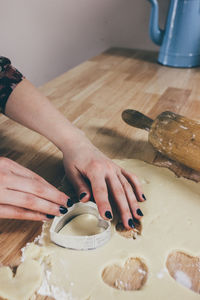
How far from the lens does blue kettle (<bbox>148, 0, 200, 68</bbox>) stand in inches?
51.3

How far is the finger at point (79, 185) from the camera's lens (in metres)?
0.59

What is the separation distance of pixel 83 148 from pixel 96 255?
27cm

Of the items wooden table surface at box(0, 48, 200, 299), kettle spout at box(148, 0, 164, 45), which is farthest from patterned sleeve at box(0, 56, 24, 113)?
kettle spout at box(148, 0, 164, 45)

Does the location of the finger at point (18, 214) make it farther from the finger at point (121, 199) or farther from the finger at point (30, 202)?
the finger at point (121, 199)

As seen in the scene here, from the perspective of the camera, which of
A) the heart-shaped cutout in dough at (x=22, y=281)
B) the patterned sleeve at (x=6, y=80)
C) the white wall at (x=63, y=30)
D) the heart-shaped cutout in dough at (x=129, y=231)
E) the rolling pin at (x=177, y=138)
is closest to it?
the heart-shaped cutout in dough at (x=22, y=281)

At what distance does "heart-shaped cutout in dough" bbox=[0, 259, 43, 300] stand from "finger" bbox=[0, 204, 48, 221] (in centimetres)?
8

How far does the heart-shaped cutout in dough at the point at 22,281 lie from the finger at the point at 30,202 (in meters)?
0.09

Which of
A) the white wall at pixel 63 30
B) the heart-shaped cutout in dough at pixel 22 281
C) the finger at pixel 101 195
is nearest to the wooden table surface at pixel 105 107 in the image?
the heart-shaped cutout in dough at pixel 22 281

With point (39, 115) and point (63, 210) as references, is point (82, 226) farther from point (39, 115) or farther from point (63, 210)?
point (39, 115)

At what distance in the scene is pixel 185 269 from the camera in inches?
19.4

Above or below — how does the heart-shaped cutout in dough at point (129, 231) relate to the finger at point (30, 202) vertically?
below

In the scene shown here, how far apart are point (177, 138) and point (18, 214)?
43 cm

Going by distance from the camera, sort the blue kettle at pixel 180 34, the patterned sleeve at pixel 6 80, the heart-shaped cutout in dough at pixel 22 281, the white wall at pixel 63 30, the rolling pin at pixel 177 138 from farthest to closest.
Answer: the white wall at pixel 63 30, the blue kettle at pixel 180 34, the patterned sleeve at pixel 6 80, the rolling pin at pixel 177 138, the heart-shaped cutout in dough at pixel 22 281

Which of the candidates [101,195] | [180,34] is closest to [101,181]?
[101,195]
